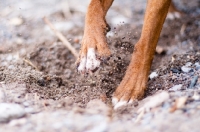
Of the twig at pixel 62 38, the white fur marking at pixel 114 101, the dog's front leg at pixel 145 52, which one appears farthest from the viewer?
the twig at pixel 62 38

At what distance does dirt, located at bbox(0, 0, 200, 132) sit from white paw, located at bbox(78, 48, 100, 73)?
0.19 metres

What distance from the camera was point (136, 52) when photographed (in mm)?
3279

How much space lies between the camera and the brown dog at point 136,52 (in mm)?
3105

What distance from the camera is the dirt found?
7.87ft

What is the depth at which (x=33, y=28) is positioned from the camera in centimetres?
473

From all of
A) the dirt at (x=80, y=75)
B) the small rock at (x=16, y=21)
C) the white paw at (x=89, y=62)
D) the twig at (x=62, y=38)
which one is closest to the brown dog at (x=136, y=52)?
the white paw at (x=89, y=62)

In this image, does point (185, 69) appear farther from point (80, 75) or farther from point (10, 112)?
point (10, 112)

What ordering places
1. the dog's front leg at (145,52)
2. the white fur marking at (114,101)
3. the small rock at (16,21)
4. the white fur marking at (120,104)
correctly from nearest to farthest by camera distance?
the white fur marking at (120,104) → the white fur marking at (114,101) → the dog's front leg at (145,52) → the small rock at (16,21)

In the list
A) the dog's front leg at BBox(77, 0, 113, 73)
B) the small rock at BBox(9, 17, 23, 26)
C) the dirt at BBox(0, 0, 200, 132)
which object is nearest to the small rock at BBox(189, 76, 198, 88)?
the dirt at BBox(0, 0, 200, 132)

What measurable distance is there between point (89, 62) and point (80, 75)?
1.95ft

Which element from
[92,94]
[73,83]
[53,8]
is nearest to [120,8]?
[53,8]

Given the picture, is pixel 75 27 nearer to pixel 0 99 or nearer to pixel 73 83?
pixel 73 83

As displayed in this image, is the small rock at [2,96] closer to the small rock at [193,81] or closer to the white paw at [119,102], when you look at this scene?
the white paw at [119,102]

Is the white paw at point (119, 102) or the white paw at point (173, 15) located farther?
the white paw at point (173, 15)
